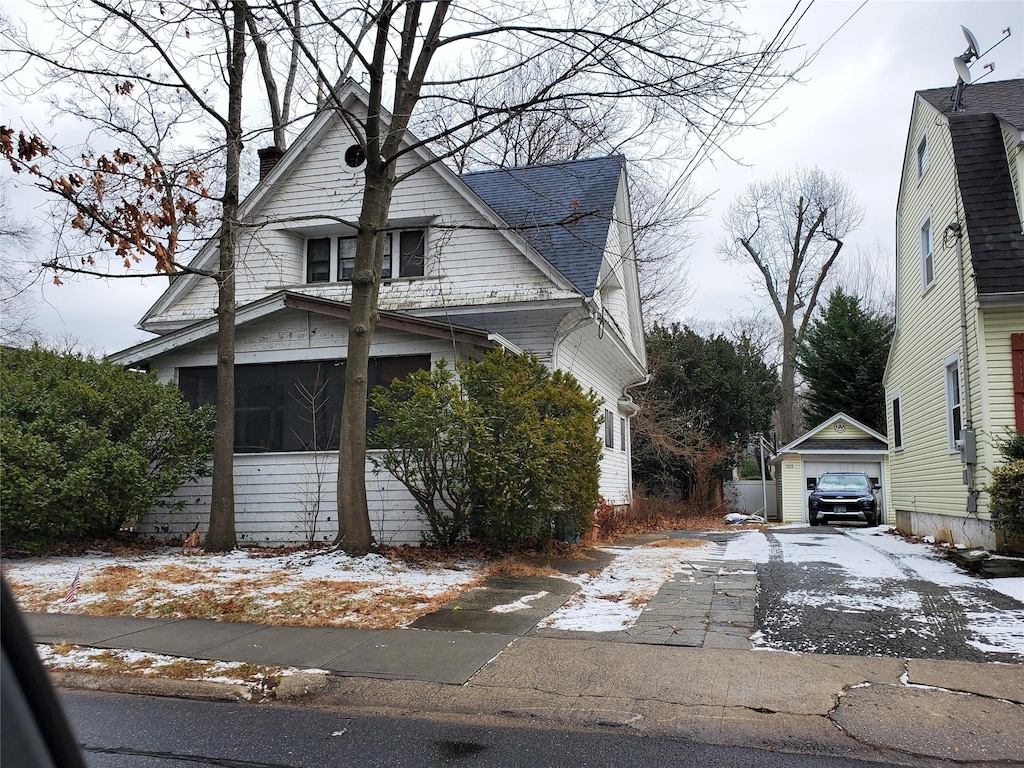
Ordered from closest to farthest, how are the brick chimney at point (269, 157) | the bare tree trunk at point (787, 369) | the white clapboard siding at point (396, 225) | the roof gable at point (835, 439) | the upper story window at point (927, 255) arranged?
1. the white clapboard siding at point (396, 225)
2. the upper story window at point (927, 255)
3. the brick chimney at point (269, 157)
4. the roof gable at point (835, 439)
5. the bare tree trunk at point (787, 369)

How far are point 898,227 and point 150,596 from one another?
54.2 ft

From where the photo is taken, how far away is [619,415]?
67.0 ft

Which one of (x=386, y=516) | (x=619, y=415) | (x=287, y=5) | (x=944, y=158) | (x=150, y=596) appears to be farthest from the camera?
(x=619, y=415)

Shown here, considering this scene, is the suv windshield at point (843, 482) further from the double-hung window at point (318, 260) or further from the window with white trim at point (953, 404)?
the double-hung window at point (318, 260)

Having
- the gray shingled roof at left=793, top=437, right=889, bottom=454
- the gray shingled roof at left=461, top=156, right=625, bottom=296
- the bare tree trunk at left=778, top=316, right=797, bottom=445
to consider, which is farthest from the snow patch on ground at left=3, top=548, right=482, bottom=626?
the bare tree trunk at left=778, top=316, right=797, bottom=445

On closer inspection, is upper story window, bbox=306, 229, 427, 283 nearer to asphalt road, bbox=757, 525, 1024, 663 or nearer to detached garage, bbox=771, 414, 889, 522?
asphalt road, bbox=757, 525, 1024, 663

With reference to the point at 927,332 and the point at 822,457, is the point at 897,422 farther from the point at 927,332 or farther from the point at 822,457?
the point at 822,457

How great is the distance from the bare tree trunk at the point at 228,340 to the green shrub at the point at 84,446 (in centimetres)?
63

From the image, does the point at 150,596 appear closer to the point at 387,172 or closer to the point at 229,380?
the point at 229,380

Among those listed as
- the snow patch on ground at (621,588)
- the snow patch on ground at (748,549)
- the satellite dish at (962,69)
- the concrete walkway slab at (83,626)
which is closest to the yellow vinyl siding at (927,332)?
the satellite dish at (962,69)

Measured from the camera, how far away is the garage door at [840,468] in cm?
2706

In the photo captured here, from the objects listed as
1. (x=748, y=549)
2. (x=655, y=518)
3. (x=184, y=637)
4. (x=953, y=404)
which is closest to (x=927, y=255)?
(x=953, y=404)

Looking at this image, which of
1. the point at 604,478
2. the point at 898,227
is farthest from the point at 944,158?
the point at 604,478

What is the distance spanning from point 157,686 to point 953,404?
1248cm
